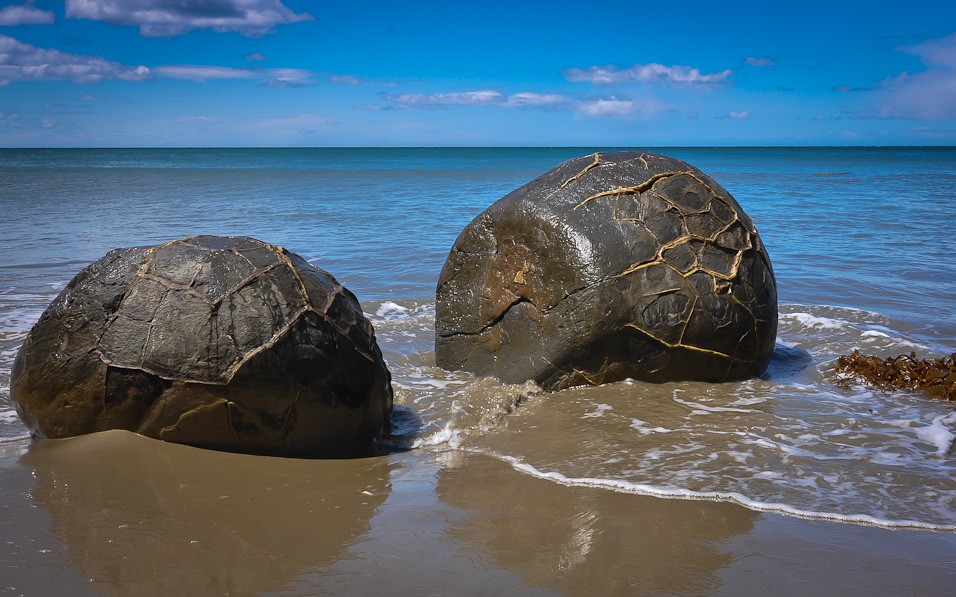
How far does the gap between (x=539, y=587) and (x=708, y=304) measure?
2941 mm

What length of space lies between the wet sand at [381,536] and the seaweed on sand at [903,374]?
2.37m

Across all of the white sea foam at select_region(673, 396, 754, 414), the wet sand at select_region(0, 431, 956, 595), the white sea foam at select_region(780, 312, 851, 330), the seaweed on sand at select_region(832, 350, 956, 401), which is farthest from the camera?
the white sea foam at select_region(780, 312, 851, 330)

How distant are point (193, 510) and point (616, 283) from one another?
9.64 ft

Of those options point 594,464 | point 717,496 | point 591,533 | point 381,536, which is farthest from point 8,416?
point 717,496

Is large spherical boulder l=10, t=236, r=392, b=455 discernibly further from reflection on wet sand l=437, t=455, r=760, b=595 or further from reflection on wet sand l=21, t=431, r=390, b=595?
reflection on wet sand l=437, t=455, r=760, b=595

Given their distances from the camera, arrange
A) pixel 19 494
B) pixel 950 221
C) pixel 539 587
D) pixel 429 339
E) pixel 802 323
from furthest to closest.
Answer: pixel 950 221 → pixel 802 323 → pixel 429 339 → pixel 19 494 → pixel 539 587

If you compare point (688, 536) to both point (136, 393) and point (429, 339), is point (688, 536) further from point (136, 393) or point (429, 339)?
point (429, 339)

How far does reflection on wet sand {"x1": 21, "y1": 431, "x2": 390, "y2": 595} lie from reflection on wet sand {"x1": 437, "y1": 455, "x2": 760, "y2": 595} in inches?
19.9

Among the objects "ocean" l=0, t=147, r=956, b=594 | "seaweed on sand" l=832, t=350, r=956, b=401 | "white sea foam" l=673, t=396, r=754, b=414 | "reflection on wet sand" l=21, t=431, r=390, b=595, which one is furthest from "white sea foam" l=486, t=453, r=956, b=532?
"seaweed on sand" l=832, t=350, r=956, b=401

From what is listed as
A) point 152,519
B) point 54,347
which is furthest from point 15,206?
point 152,519

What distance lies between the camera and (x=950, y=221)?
1576cm

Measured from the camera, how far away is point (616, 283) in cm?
521

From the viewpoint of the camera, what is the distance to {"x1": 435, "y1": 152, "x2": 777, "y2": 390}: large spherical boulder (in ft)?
17.2

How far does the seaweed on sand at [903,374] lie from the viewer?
212 inches
